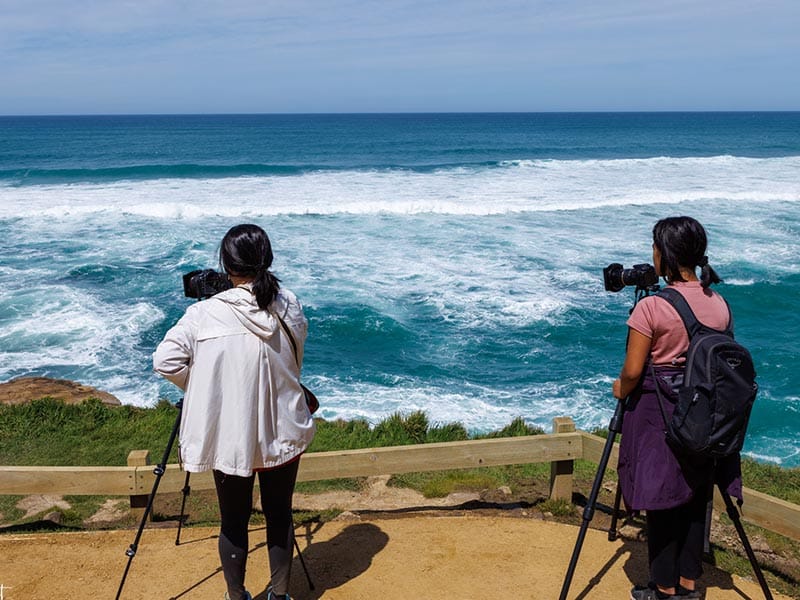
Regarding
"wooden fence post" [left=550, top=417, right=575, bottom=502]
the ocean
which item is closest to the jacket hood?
"wooden fence post" [left=550, top=417, right=575, bottom=502]

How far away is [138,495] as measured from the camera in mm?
4566

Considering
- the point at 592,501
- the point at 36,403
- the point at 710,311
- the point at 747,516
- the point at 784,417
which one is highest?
the point at 710,311

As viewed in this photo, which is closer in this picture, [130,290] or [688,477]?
[688,477]

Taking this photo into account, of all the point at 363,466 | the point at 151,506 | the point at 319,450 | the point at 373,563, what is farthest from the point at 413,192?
the point at 151,506

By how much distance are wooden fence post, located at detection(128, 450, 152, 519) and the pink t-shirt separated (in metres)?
3.01

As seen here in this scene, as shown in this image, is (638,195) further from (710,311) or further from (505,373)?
(710,311)

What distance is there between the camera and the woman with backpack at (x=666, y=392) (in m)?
3.09

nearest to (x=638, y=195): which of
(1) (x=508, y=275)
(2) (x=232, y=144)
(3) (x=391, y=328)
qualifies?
(1) (x=508, y=275)

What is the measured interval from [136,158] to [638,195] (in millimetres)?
31246

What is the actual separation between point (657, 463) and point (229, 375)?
182 centimetres

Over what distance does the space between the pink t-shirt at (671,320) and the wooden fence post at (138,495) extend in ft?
9.87

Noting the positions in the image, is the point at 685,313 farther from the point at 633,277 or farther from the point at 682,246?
the point at 633,277

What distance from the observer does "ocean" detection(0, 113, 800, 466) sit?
10.4m

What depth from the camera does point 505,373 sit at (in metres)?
10.9
